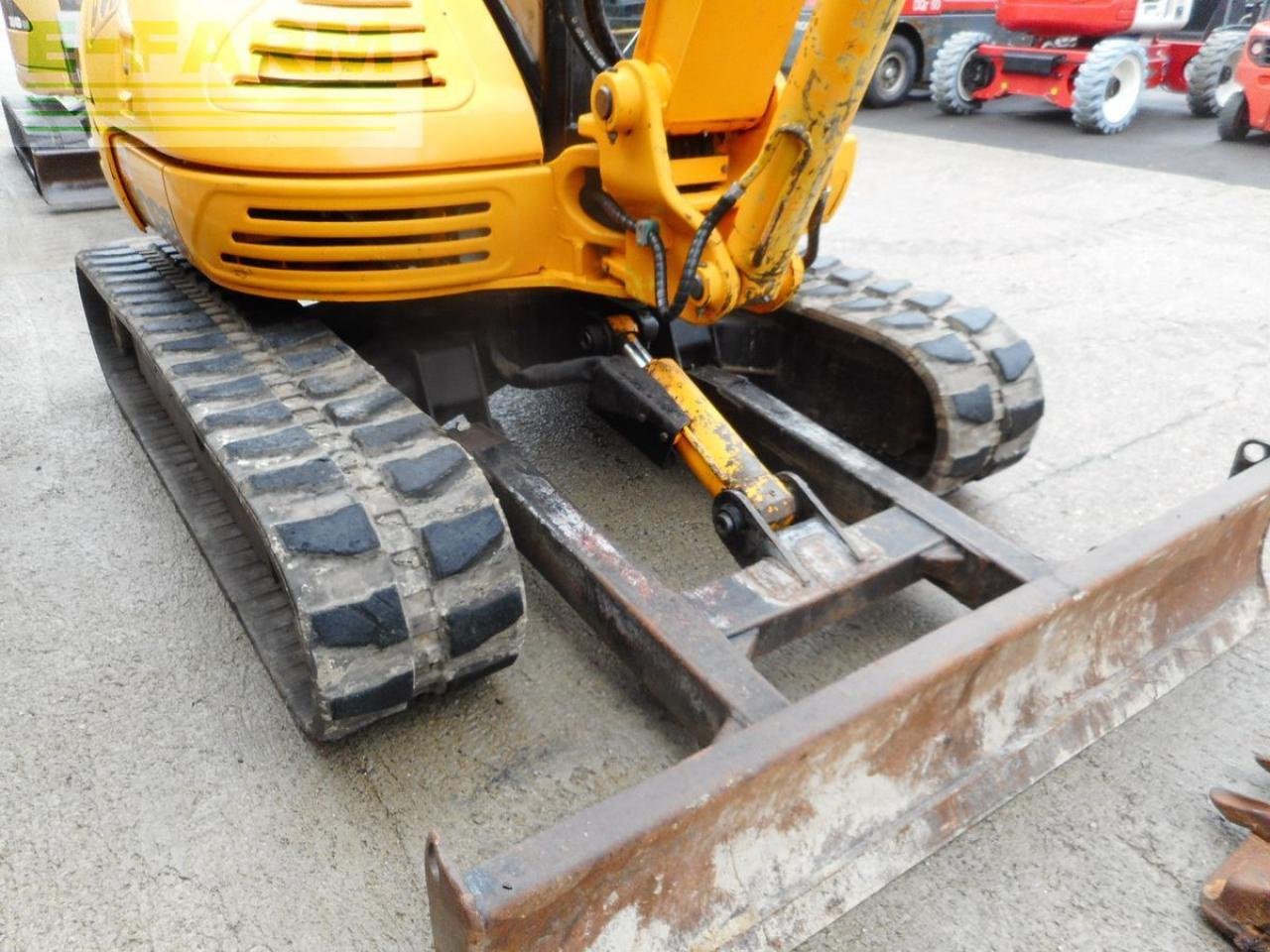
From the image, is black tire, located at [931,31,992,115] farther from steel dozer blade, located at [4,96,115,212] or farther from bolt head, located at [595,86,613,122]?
bolt head, located at [595,86,613,122]

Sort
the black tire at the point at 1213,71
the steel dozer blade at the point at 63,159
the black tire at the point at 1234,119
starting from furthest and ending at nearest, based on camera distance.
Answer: the black tire at the point at 1213,71 → the black tire at the point at 1234,119 → the steel dozer blade at the point at 63,159

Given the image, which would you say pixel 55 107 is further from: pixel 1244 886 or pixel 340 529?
pixel 1244 886

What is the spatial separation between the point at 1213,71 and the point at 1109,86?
1.07 metres

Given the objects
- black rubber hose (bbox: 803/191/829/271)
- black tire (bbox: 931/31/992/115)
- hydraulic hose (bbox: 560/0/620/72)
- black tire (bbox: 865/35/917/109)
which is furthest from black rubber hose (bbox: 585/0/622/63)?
black tire (bbox: 865/35/917/109)

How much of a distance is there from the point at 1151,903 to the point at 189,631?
227 centimetres

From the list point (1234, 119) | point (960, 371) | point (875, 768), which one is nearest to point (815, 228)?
point (960, 371)

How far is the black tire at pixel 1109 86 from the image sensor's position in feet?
29.8

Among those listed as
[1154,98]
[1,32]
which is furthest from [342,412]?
[1,32]

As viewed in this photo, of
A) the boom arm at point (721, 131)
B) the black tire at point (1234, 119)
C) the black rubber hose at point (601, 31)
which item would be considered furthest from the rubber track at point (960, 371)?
the black tire at point (1234, 119)

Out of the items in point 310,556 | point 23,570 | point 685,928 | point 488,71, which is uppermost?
point 488,71

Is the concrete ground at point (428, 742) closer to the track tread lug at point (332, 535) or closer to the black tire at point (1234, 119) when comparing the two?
the track tread lug at point (332, 535)

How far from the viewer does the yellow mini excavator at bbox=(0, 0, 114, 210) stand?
642 cm

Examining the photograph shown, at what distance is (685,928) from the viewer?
5.17 ft

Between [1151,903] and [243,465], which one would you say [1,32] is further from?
[1151,903]
